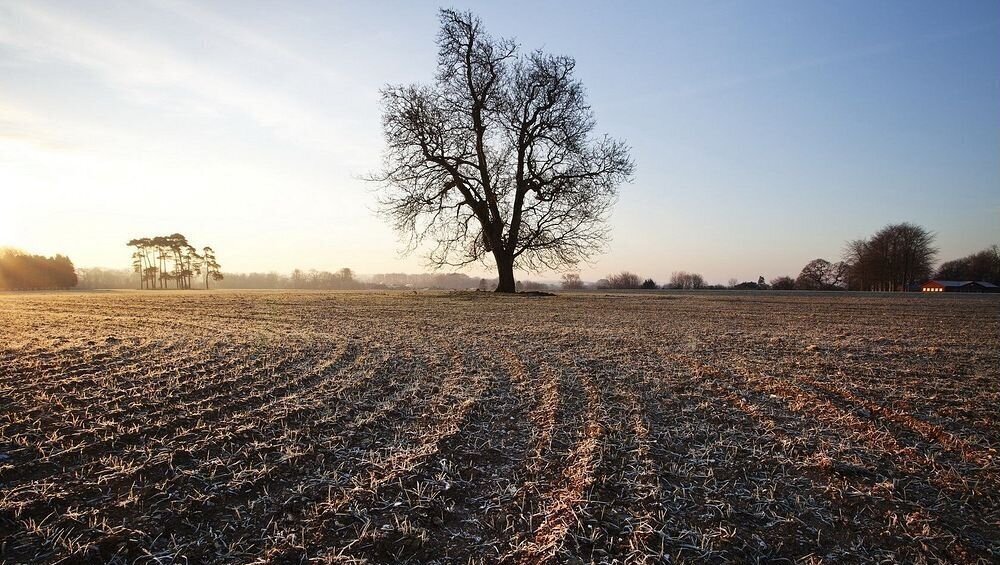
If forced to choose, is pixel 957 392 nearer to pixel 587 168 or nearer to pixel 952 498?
pixel 952 498

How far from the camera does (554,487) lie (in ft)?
9.34

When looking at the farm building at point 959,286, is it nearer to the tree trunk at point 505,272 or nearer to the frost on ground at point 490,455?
the tree trunk at point 505,272

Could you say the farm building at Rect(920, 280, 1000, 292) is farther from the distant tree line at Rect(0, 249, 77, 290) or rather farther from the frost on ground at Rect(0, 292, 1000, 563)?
the distant tree line at Rect(0, 249, 77, 290)

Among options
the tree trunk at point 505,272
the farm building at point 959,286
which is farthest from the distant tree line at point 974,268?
the tree trunk at point 505,272

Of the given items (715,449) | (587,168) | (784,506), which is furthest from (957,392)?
(587,168)

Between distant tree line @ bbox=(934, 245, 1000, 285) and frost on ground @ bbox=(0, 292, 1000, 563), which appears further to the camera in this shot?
distant tree line @ bbox=(934, 245, 1000, 285)

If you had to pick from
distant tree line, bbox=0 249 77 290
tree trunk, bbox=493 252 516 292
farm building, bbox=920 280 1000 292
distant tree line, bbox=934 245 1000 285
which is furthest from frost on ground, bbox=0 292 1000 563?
distant tree line, bbox=934 245 1000 285

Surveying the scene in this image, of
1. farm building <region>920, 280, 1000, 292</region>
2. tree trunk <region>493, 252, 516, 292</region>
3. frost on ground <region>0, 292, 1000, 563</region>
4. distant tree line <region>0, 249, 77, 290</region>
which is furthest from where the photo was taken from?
distant tree line <region>0, 249, 77, 290</region>

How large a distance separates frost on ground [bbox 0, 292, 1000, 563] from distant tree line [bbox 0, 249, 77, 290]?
62979mm

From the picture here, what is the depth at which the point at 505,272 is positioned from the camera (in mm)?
22312

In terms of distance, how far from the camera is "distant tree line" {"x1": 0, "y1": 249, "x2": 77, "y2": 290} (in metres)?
49.9

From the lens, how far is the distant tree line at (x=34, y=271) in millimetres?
49859

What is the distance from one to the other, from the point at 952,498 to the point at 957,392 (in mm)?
3003

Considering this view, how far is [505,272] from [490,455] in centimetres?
1907
